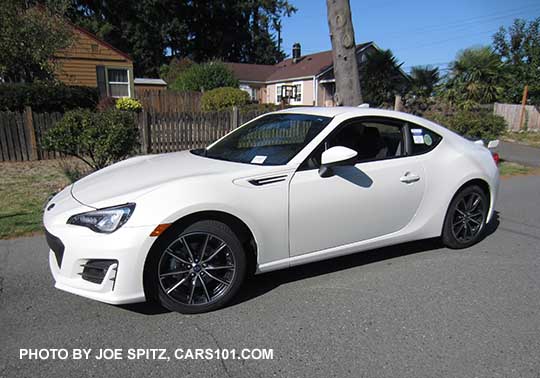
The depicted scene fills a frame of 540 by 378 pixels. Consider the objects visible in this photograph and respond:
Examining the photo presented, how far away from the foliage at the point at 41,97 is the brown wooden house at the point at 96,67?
737cm

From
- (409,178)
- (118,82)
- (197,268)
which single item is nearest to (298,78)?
(118,82)

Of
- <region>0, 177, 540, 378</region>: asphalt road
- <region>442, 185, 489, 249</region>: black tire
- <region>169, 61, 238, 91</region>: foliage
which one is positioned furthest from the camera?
<region>169, 61, 238, 91</region>: foliage

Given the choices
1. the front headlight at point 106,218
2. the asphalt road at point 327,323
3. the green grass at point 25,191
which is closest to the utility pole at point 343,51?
the asphalt road at point 327,323

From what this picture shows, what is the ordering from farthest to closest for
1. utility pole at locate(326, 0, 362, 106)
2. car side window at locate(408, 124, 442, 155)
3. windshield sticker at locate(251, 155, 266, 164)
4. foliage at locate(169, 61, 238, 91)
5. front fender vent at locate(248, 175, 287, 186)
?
foliage at locate(169, 61, 238, 91) → utility pole at locate(326, 0, 362, 106) → car side window at locate(408, 124, 442, 155) → windshield sticker at locate(251, 155, 266, 164) → front fender vent at locate(248, 175, 287, 186)

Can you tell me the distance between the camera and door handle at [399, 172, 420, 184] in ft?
12.4

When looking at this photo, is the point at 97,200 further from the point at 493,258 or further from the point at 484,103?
the point at 484,103

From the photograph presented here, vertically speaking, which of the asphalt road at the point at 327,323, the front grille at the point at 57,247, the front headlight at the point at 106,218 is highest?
the front headlight at the point at 106,218

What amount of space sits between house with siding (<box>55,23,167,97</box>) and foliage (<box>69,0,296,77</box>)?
79.6ft

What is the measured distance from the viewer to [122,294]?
8.96 ft

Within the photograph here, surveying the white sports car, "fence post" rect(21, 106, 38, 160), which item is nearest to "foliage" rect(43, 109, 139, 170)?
the white sports car

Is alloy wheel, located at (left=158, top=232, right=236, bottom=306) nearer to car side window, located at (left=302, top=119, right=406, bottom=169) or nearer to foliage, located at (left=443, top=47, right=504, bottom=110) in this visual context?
car side window, located at (left=302, top=119, right=406, bottom=169)

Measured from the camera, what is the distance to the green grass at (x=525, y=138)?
17.1m

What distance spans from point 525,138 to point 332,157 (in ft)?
62.6

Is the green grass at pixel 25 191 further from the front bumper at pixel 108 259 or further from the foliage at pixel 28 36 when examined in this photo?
the foliage at pixel 28 36
